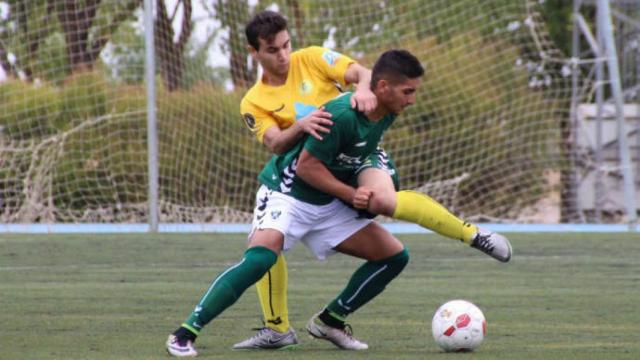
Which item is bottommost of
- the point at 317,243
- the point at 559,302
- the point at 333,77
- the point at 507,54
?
the point at 559,302

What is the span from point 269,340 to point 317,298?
2155 mm

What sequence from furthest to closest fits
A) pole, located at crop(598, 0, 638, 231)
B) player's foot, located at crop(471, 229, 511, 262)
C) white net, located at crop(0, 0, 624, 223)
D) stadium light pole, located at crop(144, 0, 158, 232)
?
white net, located at crop(0, 0, 624, 223)
pole, located at crop(598, 0, 638, 231)
stadium light pole, located at crop(144, 0, 158, 232)
player's foot, located at crop(471, 229, 511, 262)

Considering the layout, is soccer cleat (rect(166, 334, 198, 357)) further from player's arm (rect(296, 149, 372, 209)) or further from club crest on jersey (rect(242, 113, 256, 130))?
club crest on jersey (rect(242, 113, 256, 130))

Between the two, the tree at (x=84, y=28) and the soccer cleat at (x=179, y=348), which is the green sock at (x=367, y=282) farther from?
the tree at (x=84, y=28)

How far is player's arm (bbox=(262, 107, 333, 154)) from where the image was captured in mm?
5535

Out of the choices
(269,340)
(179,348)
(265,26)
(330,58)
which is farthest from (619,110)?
(179,348)

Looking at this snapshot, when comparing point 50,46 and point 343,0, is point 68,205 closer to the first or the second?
point 50,46

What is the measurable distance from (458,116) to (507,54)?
104cm

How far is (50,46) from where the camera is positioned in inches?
649

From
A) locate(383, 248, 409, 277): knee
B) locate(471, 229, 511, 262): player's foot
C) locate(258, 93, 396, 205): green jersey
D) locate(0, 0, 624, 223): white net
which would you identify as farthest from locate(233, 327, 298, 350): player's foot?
locate(0, 0, 624, 223): white net

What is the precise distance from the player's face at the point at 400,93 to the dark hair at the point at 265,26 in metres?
0.71

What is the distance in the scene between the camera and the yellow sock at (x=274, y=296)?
19.9 feet

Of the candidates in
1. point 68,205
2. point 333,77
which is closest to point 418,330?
point 333,77

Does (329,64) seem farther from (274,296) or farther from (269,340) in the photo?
(269,340)
